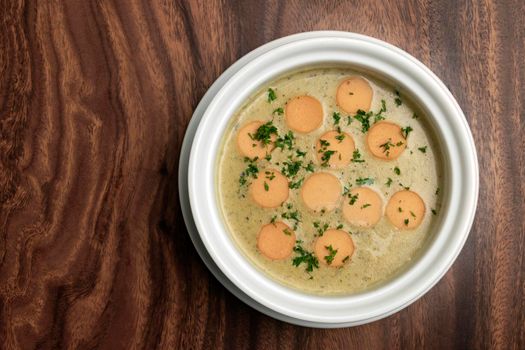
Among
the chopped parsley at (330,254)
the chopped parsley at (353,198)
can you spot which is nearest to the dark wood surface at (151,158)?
the chopped parsley at (330,254)

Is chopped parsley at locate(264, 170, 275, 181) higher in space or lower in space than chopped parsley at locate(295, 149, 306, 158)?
lower

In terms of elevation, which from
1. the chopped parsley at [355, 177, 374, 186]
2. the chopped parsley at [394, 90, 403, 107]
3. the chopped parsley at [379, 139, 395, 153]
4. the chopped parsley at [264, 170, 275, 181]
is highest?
the chopped parsley at [394, 90, 403, 107]

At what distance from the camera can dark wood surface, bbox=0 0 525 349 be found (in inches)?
72.9

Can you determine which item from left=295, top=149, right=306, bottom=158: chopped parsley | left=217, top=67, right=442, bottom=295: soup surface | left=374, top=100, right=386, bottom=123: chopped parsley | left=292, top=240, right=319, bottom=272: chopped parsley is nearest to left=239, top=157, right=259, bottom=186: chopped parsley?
left=217, top=67, right=442, bottom=295: soup surface

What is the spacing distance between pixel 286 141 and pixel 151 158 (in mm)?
408

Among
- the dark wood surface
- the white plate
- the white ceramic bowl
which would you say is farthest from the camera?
the dark wood surface

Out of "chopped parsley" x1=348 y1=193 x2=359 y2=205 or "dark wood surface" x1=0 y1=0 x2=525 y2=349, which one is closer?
"chopped parsley" x1=348 y1=193 x2=359 y2=205

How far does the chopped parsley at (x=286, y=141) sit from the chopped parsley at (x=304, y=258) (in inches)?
10.2

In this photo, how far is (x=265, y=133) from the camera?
1706mm

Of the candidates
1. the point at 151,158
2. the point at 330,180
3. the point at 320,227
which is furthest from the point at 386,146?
the point at 151,158

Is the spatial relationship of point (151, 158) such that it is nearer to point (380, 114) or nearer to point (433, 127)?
point (380, 114)

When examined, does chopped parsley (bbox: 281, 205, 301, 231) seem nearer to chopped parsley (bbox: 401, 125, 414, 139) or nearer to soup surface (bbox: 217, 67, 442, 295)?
soup surface (bbox: 217, 67, 442, 295)

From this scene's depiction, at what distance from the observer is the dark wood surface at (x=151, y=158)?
1851 millimetres

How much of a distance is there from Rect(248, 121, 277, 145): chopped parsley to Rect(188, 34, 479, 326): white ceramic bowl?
0.09m
